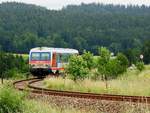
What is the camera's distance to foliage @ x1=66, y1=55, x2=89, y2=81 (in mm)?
27828

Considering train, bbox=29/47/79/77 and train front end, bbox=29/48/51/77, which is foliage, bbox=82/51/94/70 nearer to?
train, bbox=29/47/79/77

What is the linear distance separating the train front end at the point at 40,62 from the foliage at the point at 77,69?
9.62m

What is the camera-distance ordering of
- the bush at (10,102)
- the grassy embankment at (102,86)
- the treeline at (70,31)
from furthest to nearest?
1. the treeline at (70,31)
2. the grassy embankment at (102,86)
3. the bush at (10,102)

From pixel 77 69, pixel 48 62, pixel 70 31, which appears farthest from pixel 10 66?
pixel 70 31

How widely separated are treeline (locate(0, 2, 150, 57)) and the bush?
348 feet

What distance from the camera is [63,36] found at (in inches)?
5753

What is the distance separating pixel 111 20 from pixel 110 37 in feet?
111


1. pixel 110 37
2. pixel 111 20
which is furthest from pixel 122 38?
pixel 111 20

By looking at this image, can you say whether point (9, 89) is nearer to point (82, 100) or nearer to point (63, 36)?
point (82, 100)

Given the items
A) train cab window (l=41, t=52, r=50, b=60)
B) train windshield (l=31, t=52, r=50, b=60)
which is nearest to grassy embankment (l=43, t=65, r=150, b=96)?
train cab window (l=41, t=52, r=50, b=60)

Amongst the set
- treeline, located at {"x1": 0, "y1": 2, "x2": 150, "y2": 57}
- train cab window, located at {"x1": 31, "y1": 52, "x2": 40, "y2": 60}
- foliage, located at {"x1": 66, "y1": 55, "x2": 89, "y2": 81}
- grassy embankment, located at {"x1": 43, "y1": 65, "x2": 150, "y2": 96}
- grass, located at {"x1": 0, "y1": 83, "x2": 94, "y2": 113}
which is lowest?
grassy embankment, located at {"x1": 43, "y1": 65, "x2": 150, "y2": 96}

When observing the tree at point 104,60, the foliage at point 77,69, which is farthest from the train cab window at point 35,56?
the foliage at point 77,69

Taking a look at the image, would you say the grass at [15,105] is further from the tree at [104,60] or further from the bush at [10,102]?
the tree at [104,60]

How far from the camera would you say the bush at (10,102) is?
1370 centimetres
